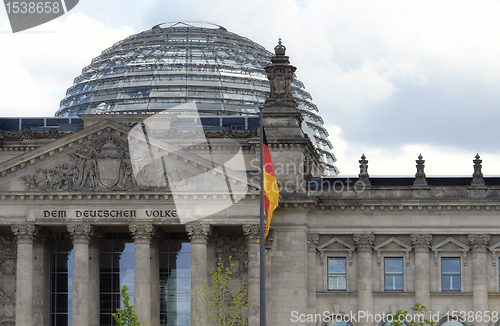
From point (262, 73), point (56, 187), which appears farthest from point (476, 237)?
point (262, 73)

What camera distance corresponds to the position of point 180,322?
70.1 metres

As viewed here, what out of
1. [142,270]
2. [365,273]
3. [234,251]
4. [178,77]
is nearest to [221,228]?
[234,251]

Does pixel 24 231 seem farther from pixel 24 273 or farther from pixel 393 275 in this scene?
pixel 393 275

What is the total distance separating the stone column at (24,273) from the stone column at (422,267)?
1051 inches

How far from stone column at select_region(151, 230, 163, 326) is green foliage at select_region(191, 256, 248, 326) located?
13.0ft

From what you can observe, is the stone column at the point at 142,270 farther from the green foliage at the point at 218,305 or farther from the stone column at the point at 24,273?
the stone column at the point at 24,273

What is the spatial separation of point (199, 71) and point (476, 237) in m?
36.5

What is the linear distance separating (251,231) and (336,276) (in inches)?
363

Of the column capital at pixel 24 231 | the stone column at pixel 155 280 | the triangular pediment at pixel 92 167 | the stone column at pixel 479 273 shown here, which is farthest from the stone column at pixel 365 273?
the column capital at pixel 24 231

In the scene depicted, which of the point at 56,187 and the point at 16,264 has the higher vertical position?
the point at 56,187

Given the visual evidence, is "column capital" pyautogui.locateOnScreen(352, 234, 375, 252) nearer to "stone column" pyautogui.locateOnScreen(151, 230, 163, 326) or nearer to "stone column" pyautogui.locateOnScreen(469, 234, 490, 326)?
"stone column" pyautogui.locateOnScreen(469, 234, 490, 326)

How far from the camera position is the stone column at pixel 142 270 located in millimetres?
64875

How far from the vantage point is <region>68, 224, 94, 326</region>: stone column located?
6444 cm

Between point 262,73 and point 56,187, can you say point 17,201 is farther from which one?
point 262,73
